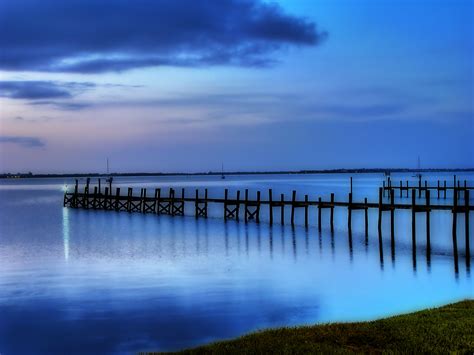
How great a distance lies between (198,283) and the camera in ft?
66.3

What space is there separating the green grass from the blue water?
3744mm

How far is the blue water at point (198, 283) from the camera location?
560 inches

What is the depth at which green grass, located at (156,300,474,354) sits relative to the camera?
8.83 meters

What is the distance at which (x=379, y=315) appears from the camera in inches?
600

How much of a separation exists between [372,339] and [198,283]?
37.2ft

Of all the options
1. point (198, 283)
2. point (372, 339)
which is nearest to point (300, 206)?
point (198, 283)

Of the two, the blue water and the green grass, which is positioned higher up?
the green grass

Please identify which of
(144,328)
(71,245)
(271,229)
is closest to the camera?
(144,328)

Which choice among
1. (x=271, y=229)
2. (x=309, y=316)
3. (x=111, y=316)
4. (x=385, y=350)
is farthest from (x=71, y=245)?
(x=385, y=350)

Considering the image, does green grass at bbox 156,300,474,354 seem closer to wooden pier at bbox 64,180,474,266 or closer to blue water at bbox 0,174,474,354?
blue water at bbox 0,174,474,354

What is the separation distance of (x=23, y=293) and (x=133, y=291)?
354 centimetres

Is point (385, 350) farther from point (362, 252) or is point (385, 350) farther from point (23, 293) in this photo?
point (362, 252)

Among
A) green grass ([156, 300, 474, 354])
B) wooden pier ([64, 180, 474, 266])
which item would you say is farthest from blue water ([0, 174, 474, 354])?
green grass ([156, 300, 474, 354])

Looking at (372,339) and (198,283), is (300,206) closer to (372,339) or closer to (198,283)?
(198,283)
